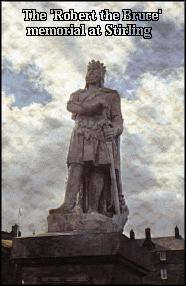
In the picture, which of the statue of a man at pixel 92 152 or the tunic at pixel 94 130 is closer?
the statue of a man at pixel 92 152

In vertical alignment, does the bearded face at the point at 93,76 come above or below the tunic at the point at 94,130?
above

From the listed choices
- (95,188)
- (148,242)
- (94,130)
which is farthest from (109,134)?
(148,242)

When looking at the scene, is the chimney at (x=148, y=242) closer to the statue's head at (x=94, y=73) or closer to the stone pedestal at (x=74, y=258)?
the statue's head at (x=94, y=73)

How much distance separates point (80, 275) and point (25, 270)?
3.84 ft

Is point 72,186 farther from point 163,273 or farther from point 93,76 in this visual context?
point 163,273

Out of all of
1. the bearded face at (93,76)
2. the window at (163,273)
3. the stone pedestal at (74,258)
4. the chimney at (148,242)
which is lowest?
the window at (163,273)

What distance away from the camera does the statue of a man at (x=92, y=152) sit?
8773 mm

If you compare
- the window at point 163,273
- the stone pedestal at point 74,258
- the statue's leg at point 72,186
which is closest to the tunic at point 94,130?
the statue's leg at point 72,186

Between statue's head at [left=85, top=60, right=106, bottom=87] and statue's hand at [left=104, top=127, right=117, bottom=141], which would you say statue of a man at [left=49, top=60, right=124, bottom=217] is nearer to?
statue's hand at [left=104, top=127, right=117, bottom=141]

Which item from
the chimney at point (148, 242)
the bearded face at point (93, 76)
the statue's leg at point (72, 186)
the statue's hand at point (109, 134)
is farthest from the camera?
the chimney at point (148, 242)

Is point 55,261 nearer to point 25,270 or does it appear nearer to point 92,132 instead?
point 25,270

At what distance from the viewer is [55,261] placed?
740 centimetres

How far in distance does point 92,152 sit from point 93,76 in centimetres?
211

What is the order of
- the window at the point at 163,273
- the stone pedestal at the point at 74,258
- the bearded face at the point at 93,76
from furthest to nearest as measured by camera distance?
the window at the point at 163,273, the bearded face at the point at 93,76, the stone pedestal at the point at 74,258
